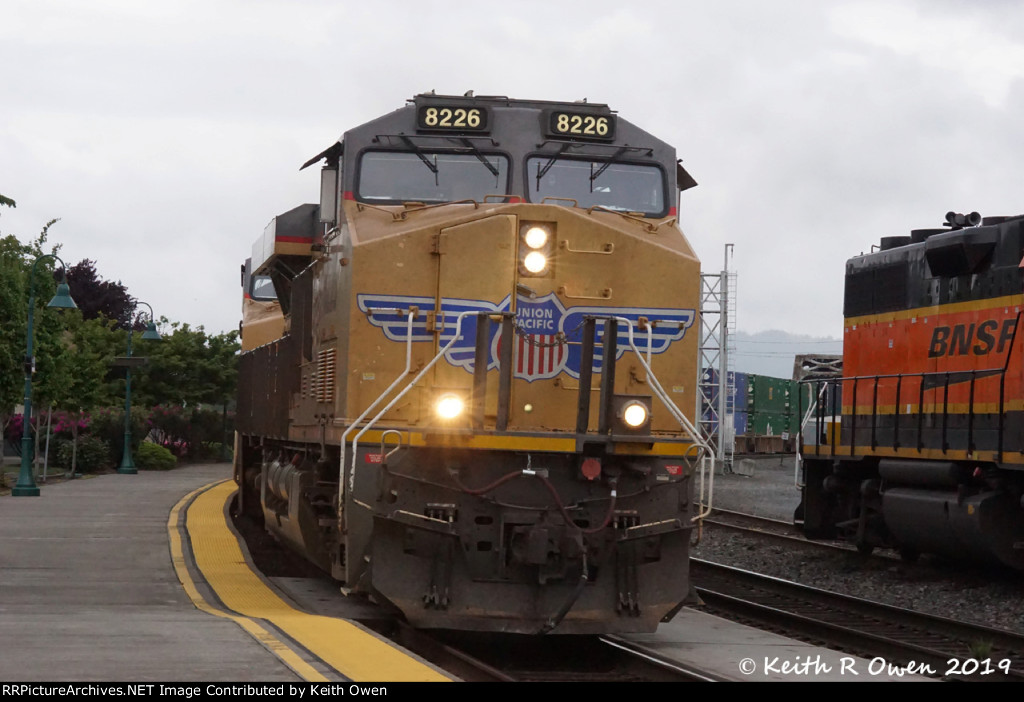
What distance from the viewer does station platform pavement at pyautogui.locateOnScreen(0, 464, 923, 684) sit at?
677 cm

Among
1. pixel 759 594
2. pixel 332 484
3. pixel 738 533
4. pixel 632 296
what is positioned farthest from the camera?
pixel 738 533

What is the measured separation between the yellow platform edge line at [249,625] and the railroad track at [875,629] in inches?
183

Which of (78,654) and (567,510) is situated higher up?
(567,510)

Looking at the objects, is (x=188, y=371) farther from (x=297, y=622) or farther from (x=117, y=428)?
(x=297, y=622)

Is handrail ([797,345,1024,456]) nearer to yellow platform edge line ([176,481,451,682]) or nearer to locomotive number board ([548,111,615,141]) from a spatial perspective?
locomotive number board ([548,111,615,141])

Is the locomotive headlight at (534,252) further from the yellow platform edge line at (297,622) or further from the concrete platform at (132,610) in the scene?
the concrete platform at (132,610)

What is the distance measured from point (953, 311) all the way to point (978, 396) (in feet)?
3.91

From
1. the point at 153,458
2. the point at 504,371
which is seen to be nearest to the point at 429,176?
the point at 504,371

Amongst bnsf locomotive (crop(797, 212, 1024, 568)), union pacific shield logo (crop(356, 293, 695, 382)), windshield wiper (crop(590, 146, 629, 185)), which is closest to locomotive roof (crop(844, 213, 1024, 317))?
bnsf locomotive (crop(797, 212, 1024, 568))

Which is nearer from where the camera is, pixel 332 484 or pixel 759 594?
pixel 332 484

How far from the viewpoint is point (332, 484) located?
10.7 meters

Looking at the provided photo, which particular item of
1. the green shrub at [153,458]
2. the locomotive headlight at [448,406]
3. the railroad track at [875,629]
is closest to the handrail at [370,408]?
the locomotive headlight at [448,406]

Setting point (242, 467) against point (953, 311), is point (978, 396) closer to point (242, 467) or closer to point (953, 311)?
point (953, 311)
